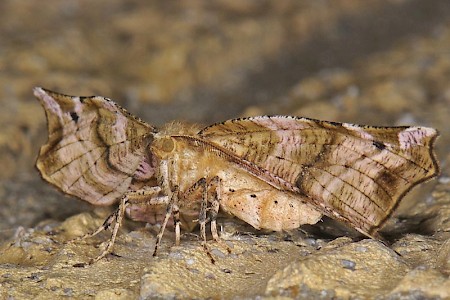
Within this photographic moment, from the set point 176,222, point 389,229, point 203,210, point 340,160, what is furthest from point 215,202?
point 389,229

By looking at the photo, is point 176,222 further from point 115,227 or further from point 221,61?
point 221,61

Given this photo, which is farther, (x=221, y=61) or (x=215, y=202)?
(x=221, y=61)

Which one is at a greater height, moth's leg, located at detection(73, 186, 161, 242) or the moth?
the moth

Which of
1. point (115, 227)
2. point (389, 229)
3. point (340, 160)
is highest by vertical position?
point (340, 160)

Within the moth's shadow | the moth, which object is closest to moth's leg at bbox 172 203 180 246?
the moth

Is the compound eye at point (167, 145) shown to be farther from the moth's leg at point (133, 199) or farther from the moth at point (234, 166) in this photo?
the moth's leg at point (133, 199)

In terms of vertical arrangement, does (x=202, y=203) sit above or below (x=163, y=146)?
below

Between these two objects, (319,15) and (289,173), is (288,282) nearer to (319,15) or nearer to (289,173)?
(289,173)

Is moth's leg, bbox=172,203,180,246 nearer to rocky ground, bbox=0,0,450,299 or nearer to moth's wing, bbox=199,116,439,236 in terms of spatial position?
rocky ground, bbox=0,0,450,299
